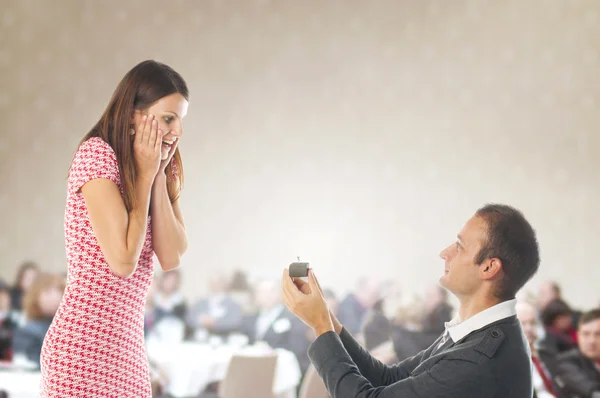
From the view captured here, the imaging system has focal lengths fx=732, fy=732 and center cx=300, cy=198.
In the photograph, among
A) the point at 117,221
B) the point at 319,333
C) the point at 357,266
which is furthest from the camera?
the point at 357,266

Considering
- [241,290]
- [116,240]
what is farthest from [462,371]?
[241,290]

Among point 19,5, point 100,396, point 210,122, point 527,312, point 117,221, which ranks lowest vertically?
point 527,312

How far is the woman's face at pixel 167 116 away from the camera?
4.51 ft

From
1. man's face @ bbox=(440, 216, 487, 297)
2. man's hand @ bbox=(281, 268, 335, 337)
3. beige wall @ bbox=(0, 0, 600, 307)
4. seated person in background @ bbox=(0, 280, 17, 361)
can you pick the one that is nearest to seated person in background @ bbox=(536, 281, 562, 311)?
beige wall @ bbox=(0, 0, 600, 307)

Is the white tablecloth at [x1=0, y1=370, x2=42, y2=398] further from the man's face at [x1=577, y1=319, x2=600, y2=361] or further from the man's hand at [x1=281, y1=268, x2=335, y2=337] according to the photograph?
the man's face at [x1=577, y1=319, x2=600, y2=361]

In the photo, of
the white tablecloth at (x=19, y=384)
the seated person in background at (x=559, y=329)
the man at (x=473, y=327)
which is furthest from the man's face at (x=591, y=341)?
the white tablecloth at (x=19, y=384)

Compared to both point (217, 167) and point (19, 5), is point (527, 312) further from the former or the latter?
point (19, 5)

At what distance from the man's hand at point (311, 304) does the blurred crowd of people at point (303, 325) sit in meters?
0.99

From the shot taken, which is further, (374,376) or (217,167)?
(217,167)

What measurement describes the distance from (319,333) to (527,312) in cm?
279

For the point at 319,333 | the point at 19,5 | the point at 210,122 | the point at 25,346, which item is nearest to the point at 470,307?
the point at 319,333

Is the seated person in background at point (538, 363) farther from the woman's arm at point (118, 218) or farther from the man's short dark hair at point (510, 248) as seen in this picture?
the woman's arm at point (118, 218)

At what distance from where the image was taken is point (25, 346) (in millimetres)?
4012

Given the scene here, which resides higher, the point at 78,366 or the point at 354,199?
the point at 354,199
